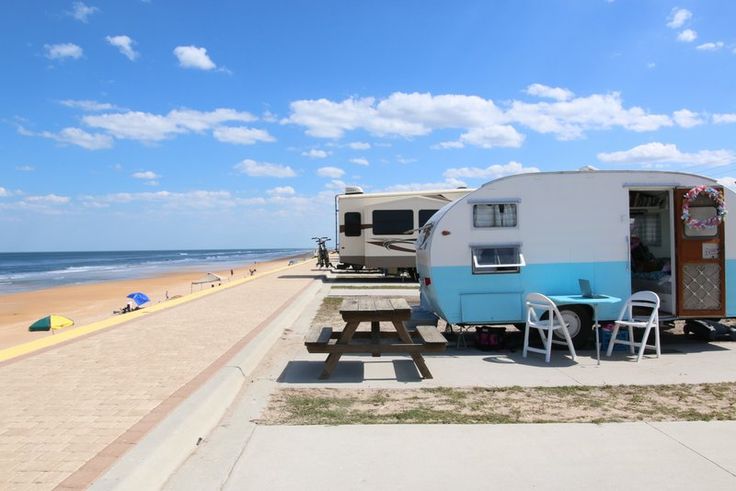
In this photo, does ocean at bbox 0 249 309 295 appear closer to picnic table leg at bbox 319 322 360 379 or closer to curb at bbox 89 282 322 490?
curb at bbox 89 282 322 490

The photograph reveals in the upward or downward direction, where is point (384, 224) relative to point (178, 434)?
upward

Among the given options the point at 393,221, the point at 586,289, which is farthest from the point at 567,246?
the point at 393,221

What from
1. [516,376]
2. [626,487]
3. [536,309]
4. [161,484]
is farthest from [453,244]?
[161,484]

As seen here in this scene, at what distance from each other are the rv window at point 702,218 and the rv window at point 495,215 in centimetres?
247

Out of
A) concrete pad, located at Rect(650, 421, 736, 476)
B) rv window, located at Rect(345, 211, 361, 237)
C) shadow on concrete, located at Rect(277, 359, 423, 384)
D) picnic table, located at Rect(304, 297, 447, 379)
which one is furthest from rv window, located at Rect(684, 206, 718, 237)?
rv window, located at Rect(345, 211, 361, 237)

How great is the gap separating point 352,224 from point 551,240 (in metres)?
11.7

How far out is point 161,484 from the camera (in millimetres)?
3711

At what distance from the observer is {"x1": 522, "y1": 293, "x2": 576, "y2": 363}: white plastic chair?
732cm

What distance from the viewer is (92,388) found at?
563 centimetres

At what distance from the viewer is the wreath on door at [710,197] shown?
7988 mm

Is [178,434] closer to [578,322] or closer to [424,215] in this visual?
[578,322]

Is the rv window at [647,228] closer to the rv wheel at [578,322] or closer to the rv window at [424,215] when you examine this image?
the rv wheel at [578,322]

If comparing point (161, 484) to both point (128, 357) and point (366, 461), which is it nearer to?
point (366, 461)

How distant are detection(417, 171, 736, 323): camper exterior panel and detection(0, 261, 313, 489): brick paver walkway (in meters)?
3.29
